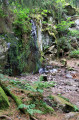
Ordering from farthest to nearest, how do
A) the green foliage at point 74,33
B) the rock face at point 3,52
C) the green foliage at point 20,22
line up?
the green foliage at point 74,33 < the green foliage at point 20,22 < the rock face at point 3,52

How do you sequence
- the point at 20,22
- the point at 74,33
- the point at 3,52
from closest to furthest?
the point at 3,52
the point at 20,22
the point at 74,33

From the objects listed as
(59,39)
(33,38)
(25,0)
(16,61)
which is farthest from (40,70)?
(59,39)

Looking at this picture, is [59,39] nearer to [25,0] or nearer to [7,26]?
[7,26]

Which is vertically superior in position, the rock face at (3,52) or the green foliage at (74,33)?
the green foliage at (74,33)

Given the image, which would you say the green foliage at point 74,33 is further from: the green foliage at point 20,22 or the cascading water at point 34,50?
the green foliage at point 20,22

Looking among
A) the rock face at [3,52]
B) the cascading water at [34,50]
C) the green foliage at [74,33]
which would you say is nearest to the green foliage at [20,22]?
the cascading water at [34,50]

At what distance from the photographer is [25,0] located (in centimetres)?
409

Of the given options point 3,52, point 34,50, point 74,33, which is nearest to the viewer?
point 3,52

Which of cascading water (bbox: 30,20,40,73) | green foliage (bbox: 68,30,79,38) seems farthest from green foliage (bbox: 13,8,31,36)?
green foliage (bbox: 68,30,79,38)

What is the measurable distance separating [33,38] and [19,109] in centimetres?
724

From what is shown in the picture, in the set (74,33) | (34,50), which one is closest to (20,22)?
(34,50)

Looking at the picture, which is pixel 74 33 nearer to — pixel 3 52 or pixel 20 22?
pixel 20 22

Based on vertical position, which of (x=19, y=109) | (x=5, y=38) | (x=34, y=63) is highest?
(x=5, y=38)

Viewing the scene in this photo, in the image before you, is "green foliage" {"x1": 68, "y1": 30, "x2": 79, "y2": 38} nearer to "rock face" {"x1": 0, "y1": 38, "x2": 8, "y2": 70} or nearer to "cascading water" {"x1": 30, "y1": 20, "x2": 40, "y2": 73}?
"cascading water" {"x1": 30, "y1": 20, "x2": 40, "y2": 73}
